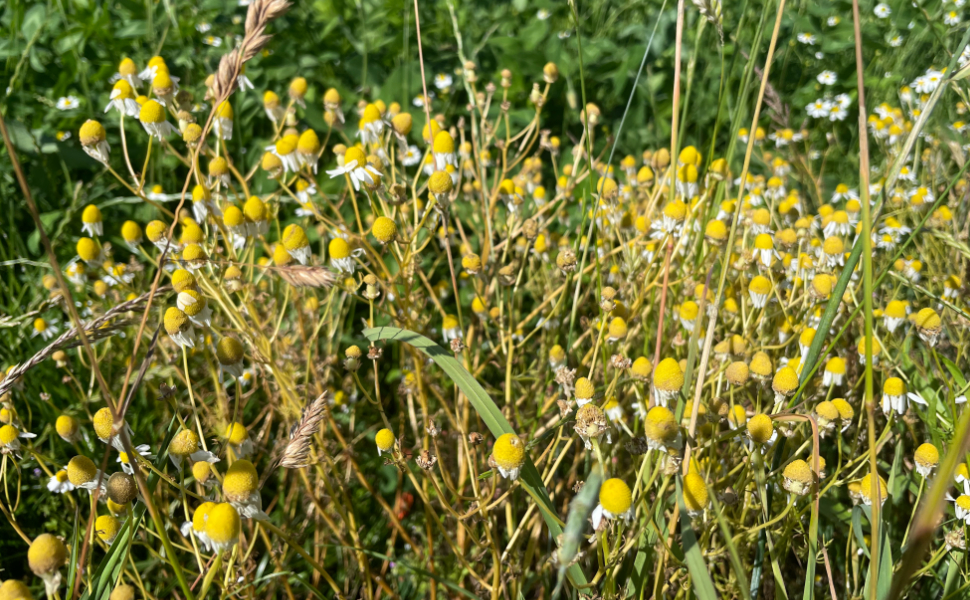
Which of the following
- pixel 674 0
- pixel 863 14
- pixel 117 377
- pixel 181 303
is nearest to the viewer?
pixel 181 303

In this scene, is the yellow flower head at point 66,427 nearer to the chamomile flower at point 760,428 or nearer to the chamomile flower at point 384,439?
the chamomile flower at point 384,439

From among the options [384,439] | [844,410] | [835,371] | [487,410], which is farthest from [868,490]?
[384,439]

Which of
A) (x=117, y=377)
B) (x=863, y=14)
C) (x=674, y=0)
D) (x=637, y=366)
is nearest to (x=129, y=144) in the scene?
(x=117, y=377)

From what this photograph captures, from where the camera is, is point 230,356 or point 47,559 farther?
point 230,356

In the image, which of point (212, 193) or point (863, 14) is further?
point (863, 14)

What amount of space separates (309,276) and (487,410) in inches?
10.2

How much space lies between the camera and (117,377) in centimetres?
144

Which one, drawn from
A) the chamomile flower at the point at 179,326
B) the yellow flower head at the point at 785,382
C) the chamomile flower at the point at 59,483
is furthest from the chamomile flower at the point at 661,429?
the chamomile flower at the point at 59,483

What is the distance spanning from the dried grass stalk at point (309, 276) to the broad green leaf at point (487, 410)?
0.17 m

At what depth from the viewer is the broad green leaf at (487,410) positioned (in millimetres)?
737

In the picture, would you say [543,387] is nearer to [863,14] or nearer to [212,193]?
[212,193]

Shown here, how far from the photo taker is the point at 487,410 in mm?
822

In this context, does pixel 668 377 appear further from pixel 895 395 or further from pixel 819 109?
pixel 819 109

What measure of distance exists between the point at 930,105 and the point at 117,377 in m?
1.47
